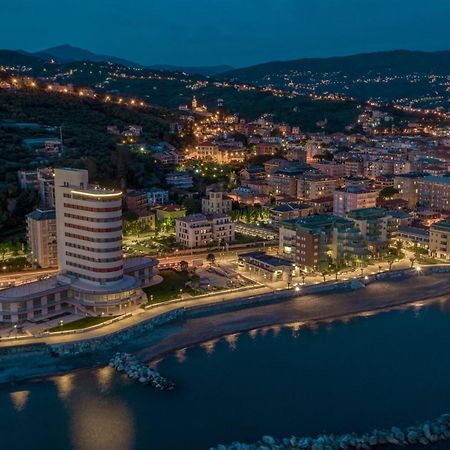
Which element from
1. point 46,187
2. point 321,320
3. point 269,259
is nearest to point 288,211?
point 269,259

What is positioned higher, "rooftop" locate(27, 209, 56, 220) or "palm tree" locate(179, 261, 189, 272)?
"rooftop" locate(27, 209, 56, 220)

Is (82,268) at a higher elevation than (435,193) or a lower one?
lower

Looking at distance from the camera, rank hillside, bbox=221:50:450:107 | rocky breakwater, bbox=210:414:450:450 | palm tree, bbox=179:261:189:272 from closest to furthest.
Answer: rocky breakwater, bbox=210:414:450:450, palm tree, bbox=179:261:189:272, hillside, bbox=221:50:450:107

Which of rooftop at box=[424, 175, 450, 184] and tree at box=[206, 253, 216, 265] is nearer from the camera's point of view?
tree at box=[206, 253, 216, 265]

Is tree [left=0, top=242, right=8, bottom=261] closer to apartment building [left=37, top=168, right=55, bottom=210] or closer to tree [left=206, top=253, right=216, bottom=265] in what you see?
apartment building [left=37, top=168, right=55, bottom=210]

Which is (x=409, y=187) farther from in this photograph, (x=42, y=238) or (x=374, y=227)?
(x=42, y=238)

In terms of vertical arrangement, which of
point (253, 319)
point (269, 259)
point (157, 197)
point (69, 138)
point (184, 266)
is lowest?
point (253, 319)

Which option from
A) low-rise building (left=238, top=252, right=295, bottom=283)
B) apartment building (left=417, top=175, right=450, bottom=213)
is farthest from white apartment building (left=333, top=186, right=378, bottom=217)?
low-rise building (left=238, top=252, right=295, bottom=283)
